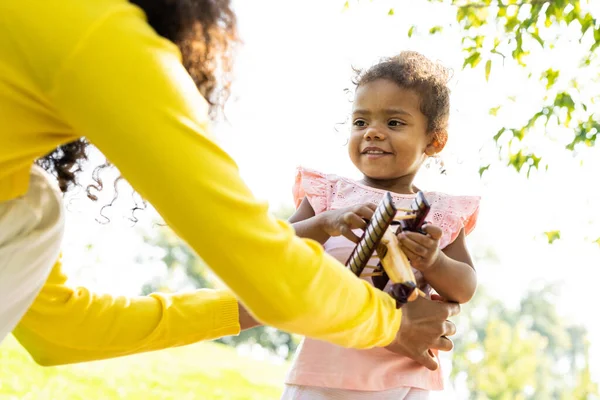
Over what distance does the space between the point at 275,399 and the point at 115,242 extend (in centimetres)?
1578

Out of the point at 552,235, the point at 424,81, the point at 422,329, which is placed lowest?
the point at 552,235

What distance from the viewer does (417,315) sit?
2268 mm

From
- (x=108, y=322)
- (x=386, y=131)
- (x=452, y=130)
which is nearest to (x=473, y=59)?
(x=452, y=130)

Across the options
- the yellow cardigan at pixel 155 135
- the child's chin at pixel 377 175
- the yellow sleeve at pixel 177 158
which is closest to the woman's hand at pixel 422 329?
the child's chin at pixel 377 175

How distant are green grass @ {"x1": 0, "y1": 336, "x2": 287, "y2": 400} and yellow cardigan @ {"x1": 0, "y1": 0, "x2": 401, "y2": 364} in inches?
145

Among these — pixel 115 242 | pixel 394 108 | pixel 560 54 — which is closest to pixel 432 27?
pixel 560 54

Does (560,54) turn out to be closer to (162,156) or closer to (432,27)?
(432,27)

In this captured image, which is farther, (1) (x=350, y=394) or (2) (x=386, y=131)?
(2) (x=386, y=131)

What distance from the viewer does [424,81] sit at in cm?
259

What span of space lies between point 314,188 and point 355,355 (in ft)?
1.71

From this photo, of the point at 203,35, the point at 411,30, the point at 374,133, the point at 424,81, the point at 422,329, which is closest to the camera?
the point at 203,35

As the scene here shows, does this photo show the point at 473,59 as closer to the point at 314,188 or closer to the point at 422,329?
the point at 314,188

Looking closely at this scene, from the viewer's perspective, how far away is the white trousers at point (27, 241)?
5.63ft

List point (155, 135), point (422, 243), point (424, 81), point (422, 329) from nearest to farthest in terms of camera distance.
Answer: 1. point (155, 135)
2. point (422, 243)
3. point (422, 329)
4. point (424, 81)
